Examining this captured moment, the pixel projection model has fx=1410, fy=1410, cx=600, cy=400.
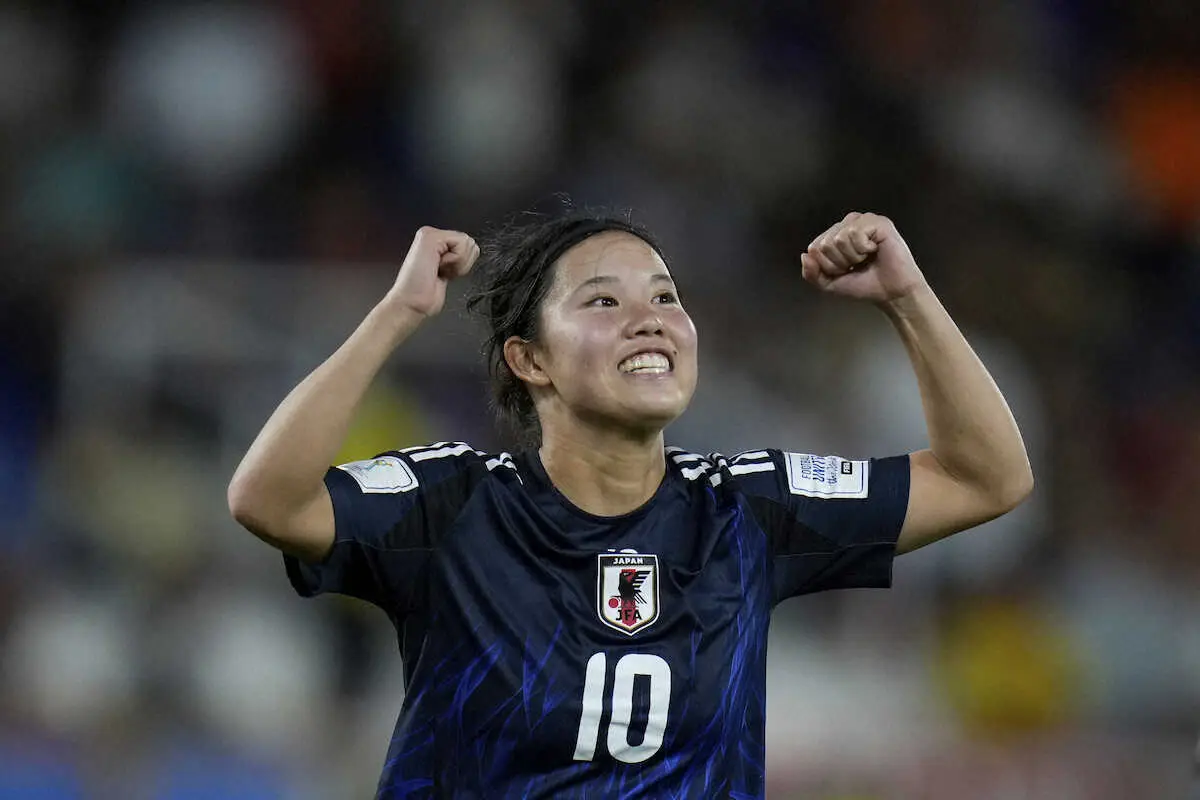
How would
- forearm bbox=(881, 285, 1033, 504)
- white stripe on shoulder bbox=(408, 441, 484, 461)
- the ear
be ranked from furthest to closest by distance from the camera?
the ear < forearm bbox=(881, 285, 1033, 504) < white stripe on shoulder bbox=(408, 441, 484, 461)

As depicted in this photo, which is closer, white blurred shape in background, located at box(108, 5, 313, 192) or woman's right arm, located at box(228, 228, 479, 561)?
woman's right arm, located at box(228, 228, 479, 561)

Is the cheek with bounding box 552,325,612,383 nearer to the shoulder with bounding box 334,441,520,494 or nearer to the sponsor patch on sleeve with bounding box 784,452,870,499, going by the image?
the shoulder with bounding box 334,441,520,494

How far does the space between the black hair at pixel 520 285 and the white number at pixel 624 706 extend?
0.67 metres

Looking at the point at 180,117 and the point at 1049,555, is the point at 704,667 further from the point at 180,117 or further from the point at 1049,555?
the point at 180,117

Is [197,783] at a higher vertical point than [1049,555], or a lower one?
lower

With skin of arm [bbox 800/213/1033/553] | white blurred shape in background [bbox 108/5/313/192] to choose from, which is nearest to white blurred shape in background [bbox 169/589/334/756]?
white blurred shape in background [bbox 108/5/313/192]

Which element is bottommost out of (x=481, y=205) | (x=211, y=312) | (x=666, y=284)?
(x=666, y=284)

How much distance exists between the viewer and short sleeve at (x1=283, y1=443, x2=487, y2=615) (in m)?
2.37

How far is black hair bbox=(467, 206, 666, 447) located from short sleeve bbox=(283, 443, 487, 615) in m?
0.44

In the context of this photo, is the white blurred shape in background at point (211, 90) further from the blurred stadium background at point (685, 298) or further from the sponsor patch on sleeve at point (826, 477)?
the sponsor patch on sleeve at point (826, 477)

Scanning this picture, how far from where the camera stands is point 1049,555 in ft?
18.9

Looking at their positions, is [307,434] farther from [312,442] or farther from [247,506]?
[247,506]

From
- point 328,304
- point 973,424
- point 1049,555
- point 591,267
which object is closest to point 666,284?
point 591,267

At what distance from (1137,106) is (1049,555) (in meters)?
2.55
